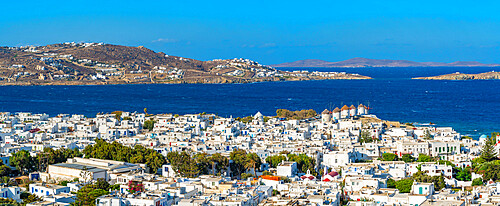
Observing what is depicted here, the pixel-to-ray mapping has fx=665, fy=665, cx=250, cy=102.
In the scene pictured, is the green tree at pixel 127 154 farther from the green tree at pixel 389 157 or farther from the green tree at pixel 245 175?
the green tree at pixel 389 157

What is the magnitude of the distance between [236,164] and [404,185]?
799 cm

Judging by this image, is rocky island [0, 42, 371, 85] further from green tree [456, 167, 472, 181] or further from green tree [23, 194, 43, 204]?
green tree [456, 167, 472, 181]

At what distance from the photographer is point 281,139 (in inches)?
1473

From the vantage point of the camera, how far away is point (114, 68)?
15312 cm

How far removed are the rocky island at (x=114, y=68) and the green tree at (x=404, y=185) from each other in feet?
359

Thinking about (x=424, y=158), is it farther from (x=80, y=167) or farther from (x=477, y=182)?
(x=80, y=167)

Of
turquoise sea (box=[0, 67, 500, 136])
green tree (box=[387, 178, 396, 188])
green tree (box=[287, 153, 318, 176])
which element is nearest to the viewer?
green tree (box=[387, 178, 396, 188])

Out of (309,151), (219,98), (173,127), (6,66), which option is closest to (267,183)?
(309,151)

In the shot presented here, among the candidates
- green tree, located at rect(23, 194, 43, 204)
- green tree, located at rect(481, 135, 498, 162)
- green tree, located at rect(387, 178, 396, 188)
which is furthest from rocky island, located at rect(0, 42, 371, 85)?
green tree, located at rect(387, 178, 396, 188)

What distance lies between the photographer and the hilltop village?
2108cm

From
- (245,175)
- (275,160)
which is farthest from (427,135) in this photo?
(245,175)

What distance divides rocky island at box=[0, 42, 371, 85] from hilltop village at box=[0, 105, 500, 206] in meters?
89.9

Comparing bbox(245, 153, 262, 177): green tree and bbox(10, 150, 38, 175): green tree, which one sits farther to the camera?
bbox(245, 153, 262, 177): green tree

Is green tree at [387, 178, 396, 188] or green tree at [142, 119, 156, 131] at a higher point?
green tree at [142, 119, 156, 131]
